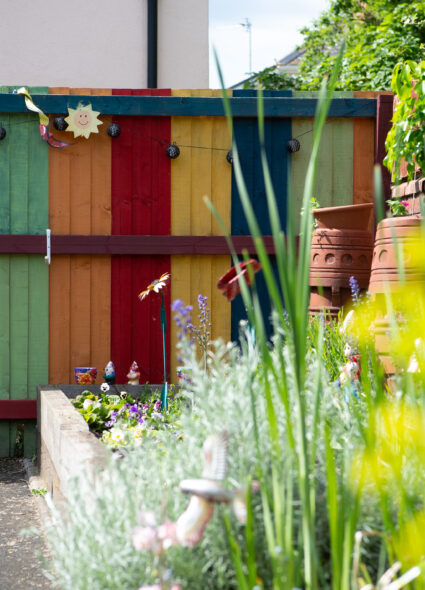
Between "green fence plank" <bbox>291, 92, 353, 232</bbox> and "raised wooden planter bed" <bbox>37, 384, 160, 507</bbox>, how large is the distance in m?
1.49

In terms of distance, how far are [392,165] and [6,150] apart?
219 centimetres

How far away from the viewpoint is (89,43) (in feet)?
24.7

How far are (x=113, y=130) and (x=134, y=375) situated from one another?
1.41m

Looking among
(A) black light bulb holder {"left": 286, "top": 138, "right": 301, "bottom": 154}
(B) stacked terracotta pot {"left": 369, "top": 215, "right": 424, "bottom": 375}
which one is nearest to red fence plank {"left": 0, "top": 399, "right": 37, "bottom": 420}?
(A) black light bulb holder {"left": 286, "top": 138, "right": 301, "bottom": 154}

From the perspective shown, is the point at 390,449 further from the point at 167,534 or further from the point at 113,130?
the point at 113,130

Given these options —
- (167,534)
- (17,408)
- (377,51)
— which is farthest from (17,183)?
(377,51)

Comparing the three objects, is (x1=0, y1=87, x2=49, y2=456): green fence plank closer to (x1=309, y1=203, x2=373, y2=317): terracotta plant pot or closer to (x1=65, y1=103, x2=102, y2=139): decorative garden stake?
(x1=65, y1=103, x2=102, y2=139): decorative garden stake

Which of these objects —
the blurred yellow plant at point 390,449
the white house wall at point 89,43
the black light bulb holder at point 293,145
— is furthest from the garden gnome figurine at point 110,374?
the white house wall at point 89,43

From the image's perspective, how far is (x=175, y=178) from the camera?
4.54 metres

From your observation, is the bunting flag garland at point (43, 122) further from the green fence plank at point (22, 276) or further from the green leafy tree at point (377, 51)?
the green leafy tree at point (377, 51)

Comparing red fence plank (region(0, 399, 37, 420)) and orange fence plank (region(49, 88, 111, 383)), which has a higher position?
Answer: orange fence plank (region(49, 88, 111, 383))

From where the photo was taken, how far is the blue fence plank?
443 cm

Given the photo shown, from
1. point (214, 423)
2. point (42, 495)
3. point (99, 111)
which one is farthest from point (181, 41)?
point (214, 423)

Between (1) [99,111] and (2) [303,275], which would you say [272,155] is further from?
(2) [303,275]
